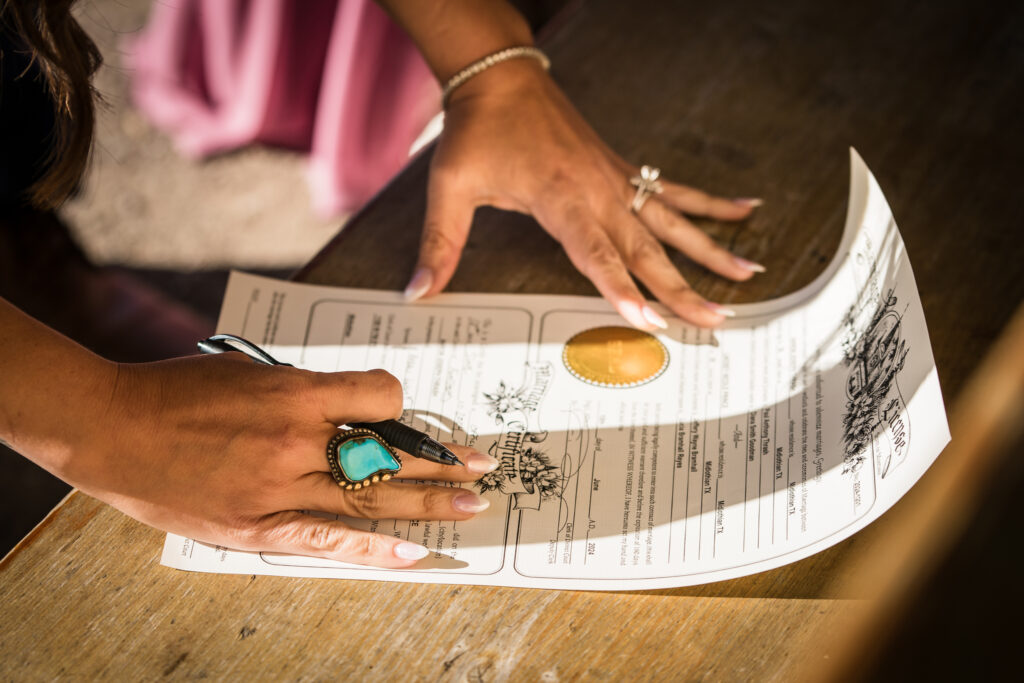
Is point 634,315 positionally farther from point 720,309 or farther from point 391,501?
point 391,501

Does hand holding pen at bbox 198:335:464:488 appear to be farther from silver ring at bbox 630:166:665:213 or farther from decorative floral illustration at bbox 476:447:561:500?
silver ring at bbox 630:166:665:213

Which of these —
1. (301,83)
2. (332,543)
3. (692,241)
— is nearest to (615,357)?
(692,241)

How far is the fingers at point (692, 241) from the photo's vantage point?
29.7 inches

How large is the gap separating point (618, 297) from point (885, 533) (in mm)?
293

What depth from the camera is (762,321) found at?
2.38 feet

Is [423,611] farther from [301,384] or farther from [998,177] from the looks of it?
[998,177]

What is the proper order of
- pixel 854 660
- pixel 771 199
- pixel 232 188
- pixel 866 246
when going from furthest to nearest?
pixel 232 188
pixel 771 199
pixel 866 246
pixel 854 660

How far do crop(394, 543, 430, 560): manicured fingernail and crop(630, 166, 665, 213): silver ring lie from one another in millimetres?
414

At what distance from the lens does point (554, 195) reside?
801mm

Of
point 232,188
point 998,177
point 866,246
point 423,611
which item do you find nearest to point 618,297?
point 866,246

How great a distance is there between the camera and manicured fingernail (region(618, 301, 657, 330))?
0.72 meters

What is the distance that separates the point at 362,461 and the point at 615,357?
0.24m

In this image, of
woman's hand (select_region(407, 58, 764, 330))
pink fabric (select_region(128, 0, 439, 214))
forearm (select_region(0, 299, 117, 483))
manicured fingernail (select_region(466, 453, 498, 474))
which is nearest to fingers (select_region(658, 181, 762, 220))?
woman's hand (select_region(407, 58, 764, 330))

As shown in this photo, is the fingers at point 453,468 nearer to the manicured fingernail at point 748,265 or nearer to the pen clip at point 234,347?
the pen clip at point 234,347
